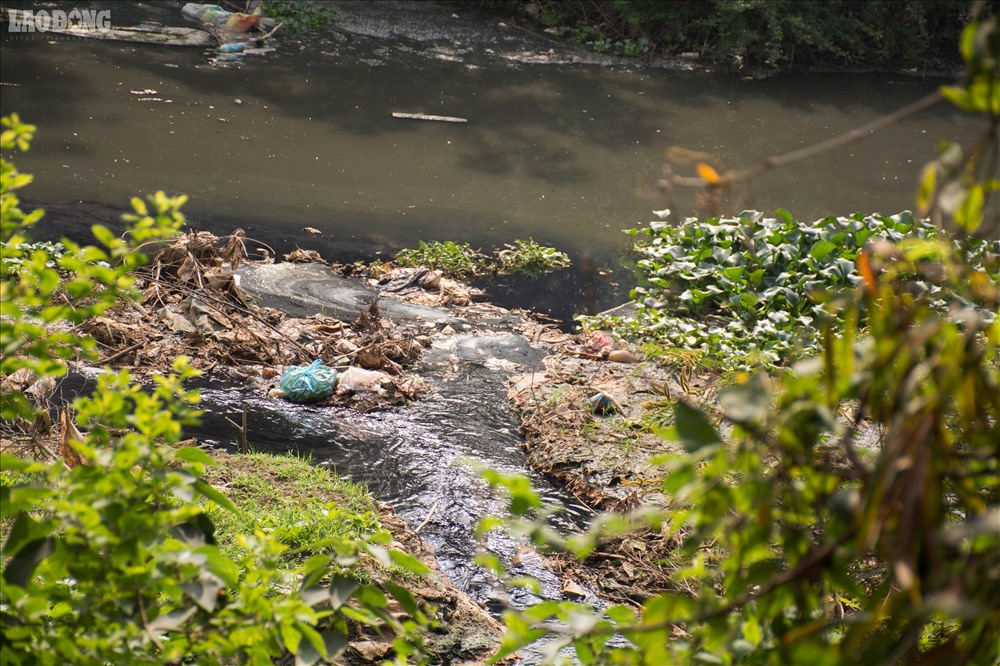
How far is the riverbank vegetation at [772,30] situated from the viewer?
1523 centimetres

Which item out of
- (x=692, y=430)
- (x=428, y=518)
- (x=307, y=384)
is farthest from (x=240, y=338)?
(x=692, y=430)

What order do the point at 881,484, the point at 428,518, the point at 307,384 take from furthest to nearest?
1. the point at 307,384
2. the point at 428,518
3. the point at 881,484

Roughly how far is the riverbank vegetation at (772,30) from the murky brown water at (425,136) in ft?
2.49

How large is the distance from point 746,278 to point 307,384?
3.18 m

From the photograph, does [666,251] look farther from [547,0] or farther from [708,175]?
[547,0]

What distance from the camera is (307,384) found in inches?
218

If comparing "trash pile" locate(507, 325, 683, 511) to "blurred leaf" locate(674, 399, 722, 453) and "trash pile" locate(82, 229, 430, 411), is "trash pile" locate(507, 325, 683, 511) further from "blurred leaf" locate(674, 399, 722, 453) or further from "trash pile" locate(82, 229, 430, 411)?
"blurred leaf" locate(674, 399, 722, 453)

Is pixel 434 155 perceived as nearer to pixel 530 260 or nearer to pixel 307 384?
pixel 530 260

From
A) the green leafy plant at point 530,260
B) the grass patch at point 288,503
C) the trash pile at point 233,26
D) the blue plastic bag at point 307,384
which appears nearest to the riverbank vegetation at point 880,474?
the grass patch at point 288,503

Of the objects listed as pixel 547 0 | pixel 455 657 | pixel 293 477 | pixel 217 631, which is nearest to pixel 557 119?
pixel 547 0

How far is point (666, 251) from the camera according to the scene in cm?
708

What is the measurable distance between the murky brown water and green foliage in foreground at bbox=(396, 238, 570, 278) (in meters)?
0.31

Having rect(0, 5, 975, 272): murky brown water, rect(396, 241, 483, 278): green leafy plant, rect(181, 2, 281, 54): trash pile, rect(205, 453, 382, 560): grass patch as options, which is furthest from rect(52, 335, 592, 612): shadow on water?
rect(181, 2, 281, 54): trash pile

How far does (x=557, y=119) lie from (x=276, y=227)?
17.6 feet
